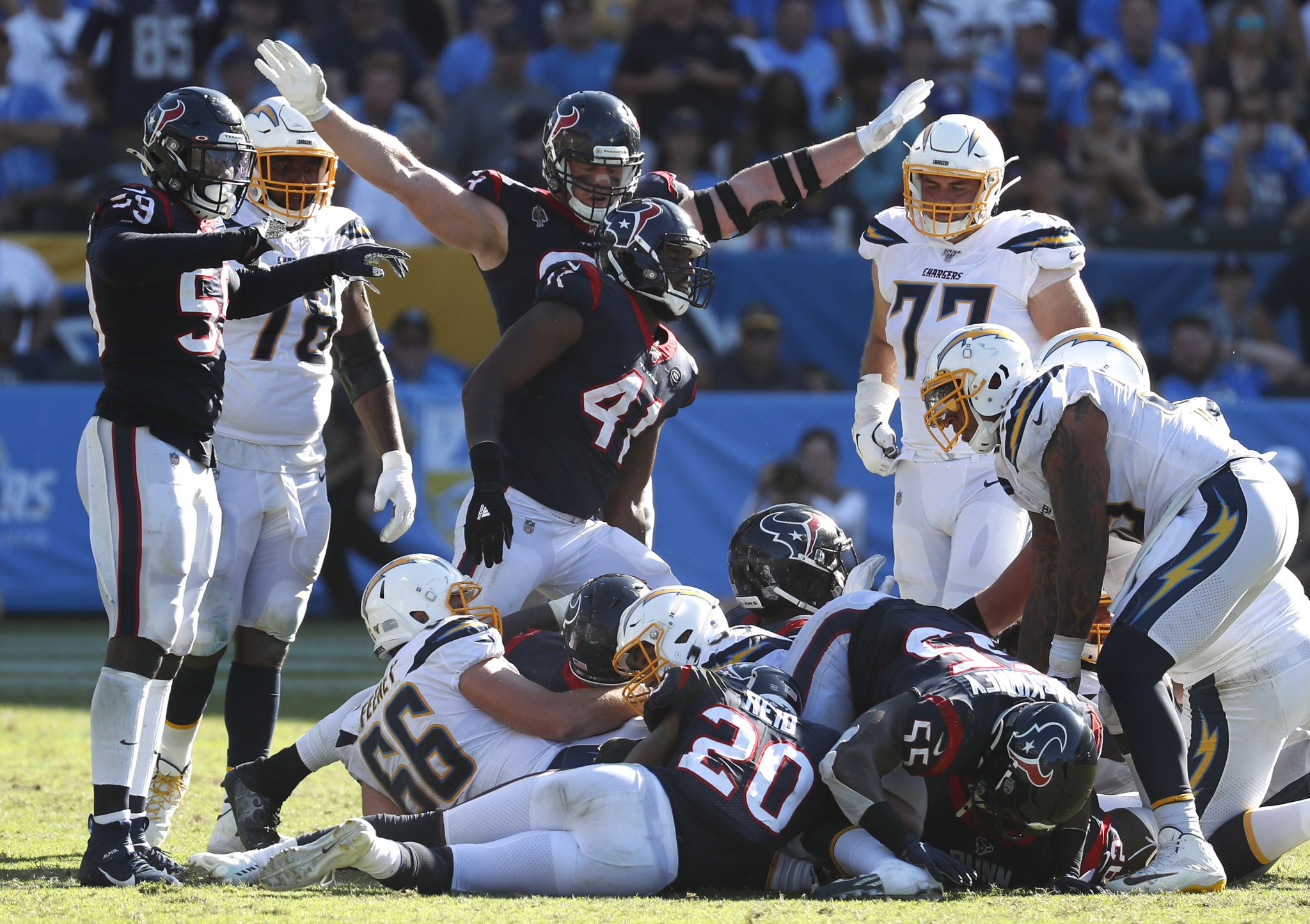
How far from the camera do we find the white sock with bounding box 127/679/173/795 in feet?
16.0

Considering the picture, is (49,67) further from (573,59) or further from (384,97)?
(573,59)

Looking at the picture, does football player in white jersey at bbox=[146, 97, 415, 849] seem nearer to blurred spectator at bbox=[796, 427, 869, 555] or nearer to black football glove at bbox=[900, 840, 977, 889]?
black football glove at bbox=[900, 840, 977, 889]

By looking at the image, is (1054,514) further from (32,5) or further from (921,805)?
(32,5)

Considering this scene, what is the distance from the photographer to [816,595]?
555 centimetres

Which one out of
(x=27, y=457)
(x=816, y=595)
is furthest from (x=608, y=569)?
(x=27, y=457)

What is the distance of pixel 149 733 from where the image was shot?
16.1ft

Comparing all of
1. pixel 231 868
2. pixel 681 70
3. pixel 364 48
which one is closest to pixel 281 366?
pixel 231 868

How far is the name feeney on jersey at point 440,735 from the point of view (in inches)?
193

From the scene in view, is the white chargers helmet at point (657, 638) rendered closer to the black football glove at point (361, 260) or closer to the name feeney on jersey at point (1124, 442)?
the name feeney on jersey at point (1124, 442)

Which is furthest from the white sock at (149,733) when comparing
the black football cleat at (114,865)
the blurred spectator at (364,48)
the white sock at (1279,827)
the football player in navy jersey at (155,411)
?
the blurred spectator at (364,48)

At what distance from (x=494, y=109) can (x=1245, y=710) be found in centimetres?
919

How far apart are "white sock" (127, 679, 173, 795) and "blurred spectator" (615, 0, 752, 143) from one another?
353 inches

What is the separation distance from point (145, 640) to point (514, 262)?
76.0 inches

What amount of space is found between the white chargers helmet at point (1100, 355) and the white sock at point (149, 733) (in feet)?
9.06
